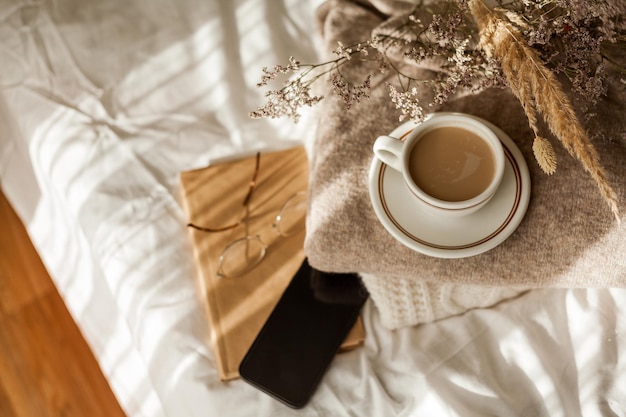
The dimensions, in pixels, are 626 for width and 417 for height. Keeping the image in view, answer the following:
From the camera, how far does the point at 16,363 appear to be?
1081mm

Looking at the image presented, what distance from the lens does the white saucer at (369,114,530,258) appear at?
651mm

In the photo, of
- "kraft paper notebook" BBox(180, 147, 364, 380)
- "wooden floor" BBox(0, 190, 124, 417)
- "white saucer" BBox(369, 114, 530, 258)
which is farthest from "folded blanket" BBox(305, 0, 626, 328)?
"wooden floor" BBox(0, 190, 124, 417)

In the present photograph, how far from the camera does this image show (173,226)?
0.90 meters

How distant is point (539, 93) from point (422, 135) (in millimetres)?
156

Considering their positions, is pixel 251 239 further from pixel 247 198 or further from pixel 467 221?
pixel 467 221

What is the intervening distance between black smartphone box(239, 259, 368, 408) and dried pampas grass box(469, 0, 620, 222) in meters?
0.40

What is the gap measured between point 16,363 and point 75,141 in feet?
1.48

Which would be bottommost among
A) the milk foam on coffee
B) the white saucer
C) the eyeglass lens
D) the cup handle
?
the eyeglass lens

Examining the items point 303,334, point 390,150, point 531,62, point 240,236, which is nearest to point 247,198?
point 240,236

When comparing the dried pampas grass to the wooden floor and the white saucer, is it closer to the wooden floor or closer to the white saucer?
the white saucer

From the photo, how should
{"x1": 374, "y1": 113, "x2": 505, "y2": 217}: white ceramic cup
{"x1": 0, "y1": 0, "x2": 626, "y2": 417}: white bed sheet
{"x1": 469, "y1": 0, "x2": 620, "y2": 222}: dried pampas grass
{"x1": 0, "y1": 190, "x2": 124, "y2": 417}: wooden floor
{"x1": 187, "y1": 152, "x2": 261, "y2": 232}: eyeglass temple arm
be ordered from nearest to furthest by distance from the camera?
{"x1": 469, "y1": 0, "x2": 620, "y2": 222}: dried pampas grass
{"x1": 374, "y1": 113, "x2": 505, "y2": 217}: white ceramic cup
{"x1": 0, "y1": 0, "x2": 626, "y2": 417}: white bed sheet
{"x1": 187, "y1": 152, "x2": 261, "y2": 232}: eyeglass temple arm
{"x1": 0, "y1": 190, "x2": 124, "y2": 417}: wooden floor

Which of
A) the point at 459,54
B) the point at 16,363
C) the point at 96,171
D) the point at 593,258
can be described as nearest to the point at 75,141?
the point at 96,171

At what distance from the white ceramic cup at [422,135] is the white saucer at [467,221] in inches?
0.9

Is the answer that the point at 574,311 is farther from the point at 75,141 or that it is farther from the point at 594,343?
the point at 75,141
